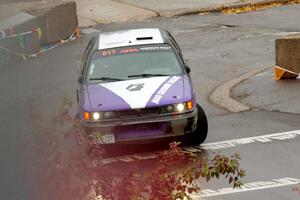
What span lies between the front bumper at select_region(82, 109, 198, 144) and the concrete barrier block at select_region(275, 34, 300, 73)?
5466 mm

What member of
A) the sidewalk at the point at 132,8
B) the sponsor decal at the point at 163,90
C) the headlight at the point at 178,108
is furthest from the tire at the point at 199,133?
the sidewalk at the point at 132,8

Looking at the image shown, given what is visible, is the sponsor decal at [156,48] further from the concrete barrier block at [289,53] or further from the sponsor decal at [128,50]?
the concrete barrier block at [289,53]

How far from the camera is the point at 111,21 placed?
27.4 m

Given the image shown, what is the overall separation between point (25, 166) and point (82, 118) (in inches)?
46.9

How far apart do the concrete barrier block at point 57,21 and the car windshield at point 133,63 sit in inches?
453

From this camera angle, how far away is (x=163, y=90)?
33.9ft

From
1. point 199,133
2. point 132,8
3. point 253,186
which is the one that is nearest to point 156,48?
point 199,133

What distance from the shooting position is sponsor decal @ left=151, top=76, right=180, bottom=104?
10062 mm

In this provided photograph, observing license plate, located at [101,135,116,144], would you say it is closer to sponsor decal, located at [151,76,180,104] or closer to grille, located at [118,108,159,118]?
grille, located at [118,108,159,118]

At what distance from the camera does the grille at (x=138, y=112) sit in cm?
996

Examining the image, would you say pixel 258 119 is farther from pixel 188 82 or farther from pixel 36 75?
pixel 36 75

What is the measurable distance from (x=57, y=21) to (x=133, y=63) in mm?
12657

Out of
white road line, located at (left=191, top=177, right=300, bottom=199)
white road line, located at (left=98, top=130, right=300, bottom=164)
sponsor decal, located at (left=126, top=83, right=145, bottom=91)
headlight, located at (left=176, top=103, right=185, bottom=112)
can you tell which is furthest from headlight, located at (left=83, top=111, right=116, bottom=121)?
white road line, located at (left=191, top=177, right=300, bottom=199)

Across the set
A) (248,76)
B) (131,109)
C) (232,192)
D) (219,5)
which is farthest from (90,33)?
(232,192)
